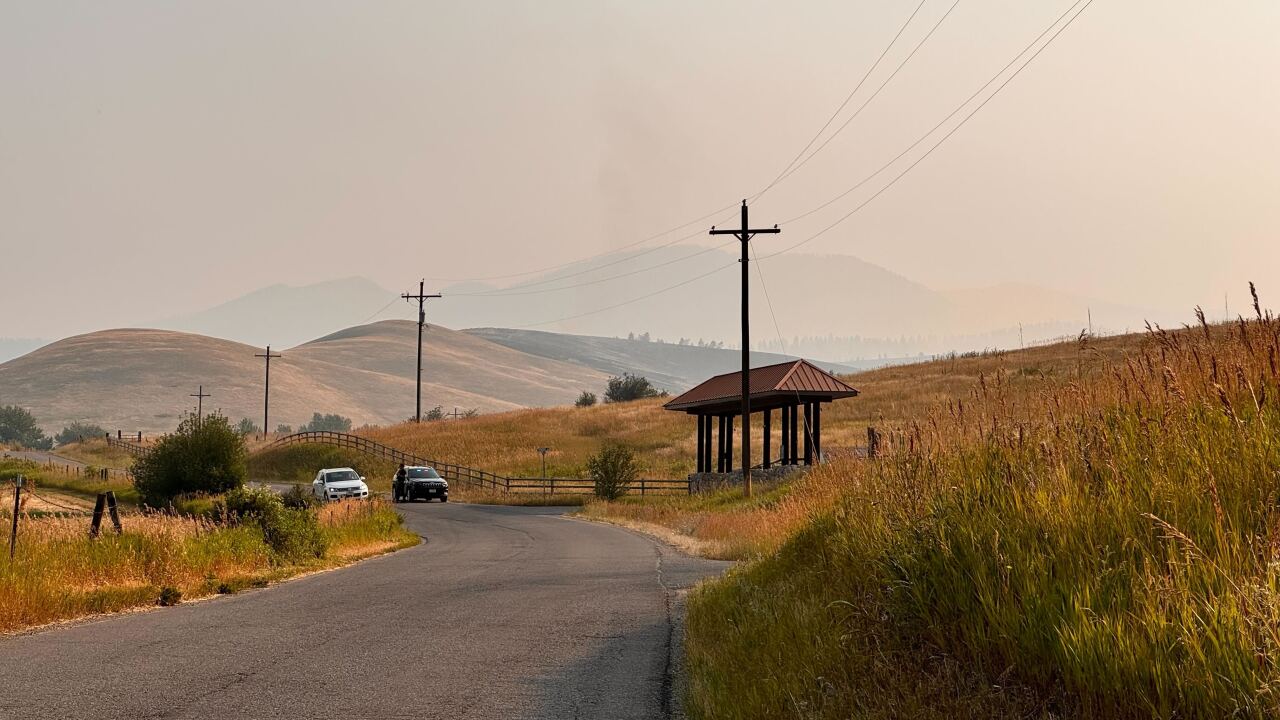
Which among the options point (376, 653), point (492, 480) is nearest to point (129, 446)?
point (492, 480)

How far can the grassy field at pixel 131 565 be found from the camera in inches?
579

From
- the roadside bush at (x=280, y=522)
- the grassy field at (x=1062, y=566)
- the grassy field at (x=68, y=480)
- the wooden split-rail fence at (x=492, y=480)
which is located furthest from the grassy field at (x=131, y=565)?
the grassy field at (x=68, y=480)

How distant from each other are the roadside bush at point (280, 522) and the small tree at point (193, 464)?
19.5 meters

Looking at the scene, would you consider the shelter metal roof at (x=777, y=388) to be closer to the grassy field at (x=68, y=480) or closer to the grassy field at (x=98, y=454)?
the grassy field at (x=68, y=480)

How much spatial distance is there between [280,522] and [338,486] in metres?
26.4

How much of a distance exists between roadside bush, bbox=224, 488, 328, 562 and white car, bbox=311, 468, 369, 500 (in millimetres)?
23556

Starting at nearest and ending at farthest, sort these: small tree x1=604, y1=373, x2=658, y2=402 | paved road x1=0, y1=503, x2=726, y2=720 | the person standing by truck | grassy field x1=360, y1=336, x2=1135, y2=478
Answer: paved road x1=0, y1=503, x2=726, y2=720
the person standing by truck
grassy field x1=360, y1=336, x2=1135, y2=478
small tree x1=604, y1=373, x2=658, y2=402

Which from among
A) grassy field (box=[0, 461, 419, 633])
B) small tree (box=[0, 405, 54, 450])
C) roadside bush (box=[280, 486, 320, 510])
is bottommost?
grassy field (box=[0, 461, 419, 633])

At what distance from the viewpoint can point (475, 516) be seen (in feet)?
143

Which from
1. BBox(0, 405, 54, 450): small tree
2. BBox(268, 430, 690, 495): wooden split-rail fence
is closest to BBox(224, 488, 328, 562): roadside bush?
BBox(268, 430, 690, 495): wooden split-rail fence

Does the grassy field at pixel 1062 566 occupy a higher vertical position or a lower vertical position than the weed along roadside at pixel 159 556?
higher

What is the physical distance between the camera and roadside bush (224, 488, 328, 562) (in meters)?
23.6

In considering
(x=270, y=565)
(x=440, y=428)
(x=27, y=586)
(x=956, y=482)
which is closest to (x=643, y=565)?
(x=270, y=565)

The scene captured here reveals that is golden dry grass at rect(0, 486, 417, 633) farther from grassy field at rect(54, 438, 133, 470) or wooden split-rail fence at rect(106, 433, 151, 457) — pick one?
wooden split-rail fence at rect(106, 433, 151, 457)
